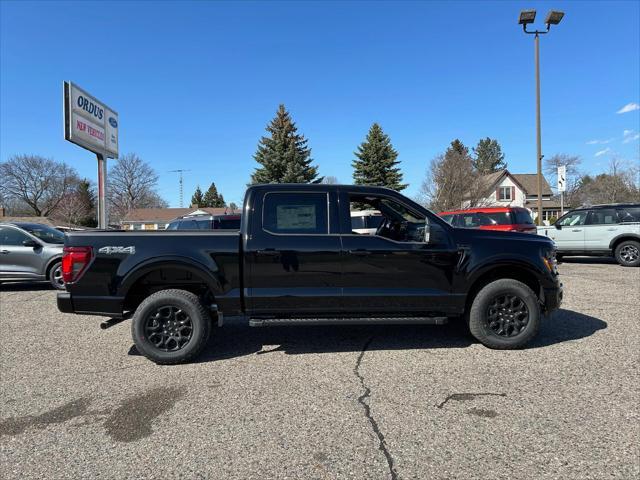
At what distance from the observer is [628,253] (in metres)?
11.8

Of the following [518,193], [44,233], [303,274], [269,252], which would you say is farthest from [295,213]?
[518,193]

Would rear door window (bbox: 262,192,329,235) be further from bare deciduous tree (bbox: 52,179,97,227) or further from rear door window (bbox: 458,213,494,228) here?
bare deciduous tree (bbox: 52,179,97,227)

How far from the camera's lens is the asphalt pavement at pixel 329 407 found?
260 cm

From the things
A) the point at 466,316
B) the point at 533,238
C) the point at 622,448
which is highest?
the point at 533,238

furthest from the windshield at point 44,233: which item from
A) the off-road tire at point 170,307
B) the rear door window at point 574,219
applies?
the rear door window at point 574,219

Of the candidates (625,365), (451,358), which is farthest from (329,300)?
(625,365)

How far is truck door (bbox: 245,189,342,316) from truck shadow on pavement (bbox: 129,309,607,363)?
2.27 ft

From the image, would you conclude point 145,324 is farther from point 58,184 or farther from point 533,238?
point 58,184

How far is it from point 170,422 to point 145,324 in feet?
4.87

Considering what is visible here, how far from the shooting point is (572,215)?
13008 mm

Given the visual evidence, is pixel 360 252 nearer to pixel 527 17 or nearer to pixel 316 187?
pixel 316 187

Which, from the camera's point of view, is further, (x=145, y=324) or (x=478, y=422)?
(x=145, y=324)

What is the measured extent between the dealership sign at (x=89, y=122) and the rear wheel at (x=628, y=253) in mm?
16761

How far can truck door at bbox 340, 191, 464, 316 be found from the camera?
4480mm
